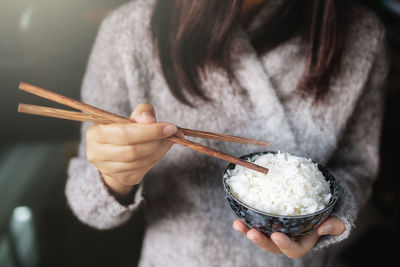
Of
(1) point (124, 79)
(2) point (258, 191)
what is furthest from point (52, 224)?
(2) point (258, 191)

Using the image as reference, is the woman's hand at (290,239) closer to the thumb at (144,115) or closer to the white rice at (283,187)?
the white rice at (283,187)

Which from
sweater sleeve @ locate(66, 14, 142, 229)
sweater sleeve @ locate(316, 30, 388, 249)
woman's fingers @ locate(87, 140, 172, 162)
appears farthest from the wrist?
sweater sleeve @ locate(316, 30, 388, 249)

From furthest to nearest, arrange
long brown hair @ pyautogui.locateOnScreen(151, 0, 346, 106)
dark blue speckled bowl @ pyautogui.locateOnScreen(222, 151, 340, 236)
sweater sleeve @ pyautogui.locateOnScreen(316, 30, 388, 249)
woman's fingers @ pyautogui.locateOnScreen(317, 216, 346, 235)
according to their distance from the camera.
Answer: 1. sweater sleeve @ pyautogui.locateOnScreen(316, 30, 388, 249)
2. long brown hair @ pyautogui.locateOnScreen(151, 0, 346, 106)
3. woman's fingers @ pyautogui.locateOnScreen(317, 216, 346, 235)
4. dark blue speckled bowl @ pyautogui.locateOnScreen(222, 151, 340, 236)

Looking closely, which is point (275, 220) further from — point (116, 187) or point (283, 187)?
point (116, 187)

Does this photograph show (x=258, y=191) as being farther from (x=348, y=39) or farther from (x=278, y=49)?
(x=348, y=39)

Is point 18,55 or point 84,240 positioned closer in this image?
point 18,55

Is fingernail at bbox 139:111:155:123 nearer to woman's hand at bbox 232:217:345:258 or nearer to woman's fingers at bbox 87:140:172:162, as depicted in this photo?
woman's fingers at bbox 87:140:172:162

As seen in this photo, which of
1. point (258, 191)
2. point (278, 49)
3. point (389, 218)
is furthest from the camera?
point (389, 218)
